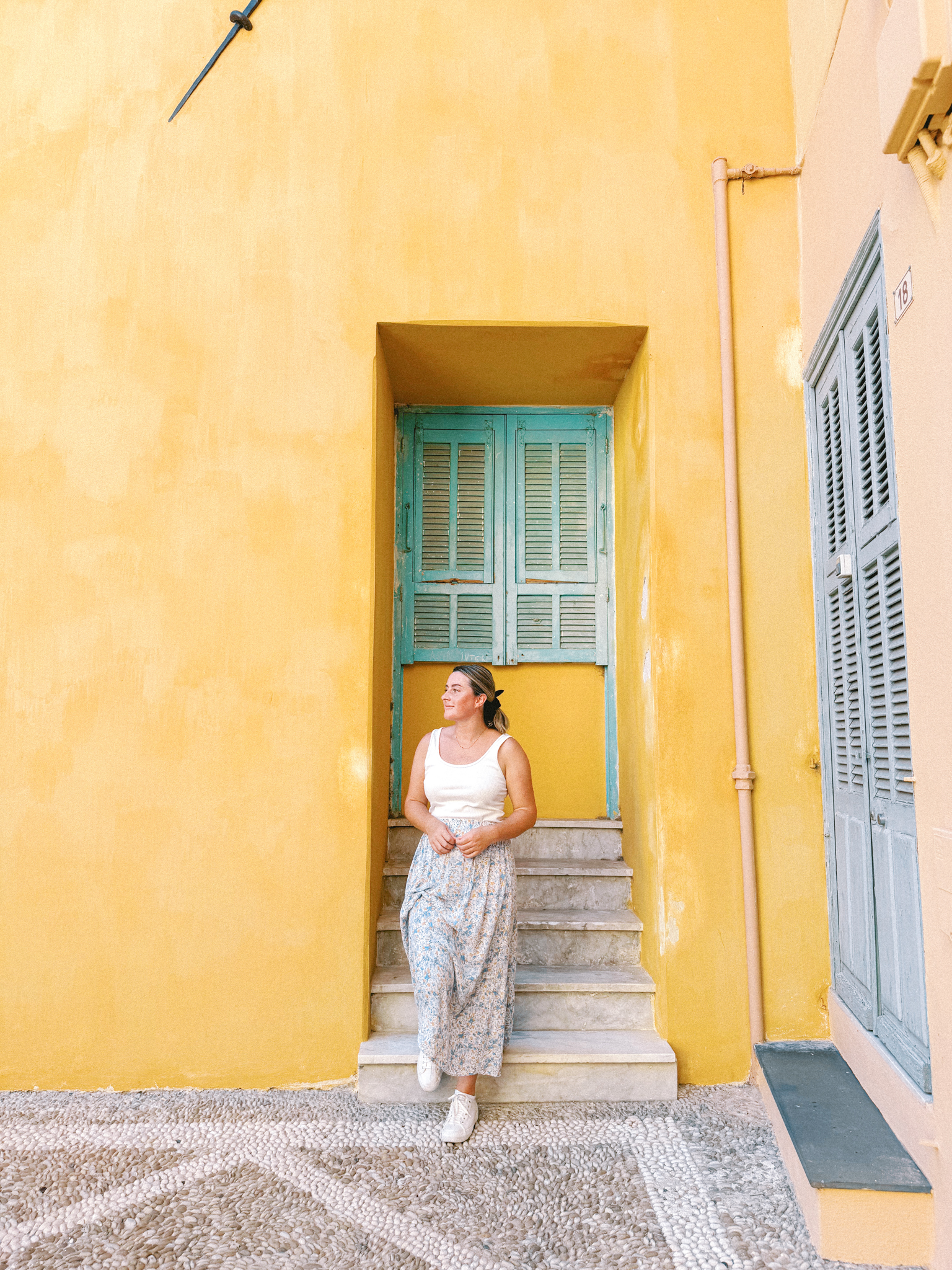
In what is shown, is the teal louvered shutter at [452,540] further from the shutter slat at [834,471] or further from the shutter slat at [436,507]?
the shutter slat at [834,471]

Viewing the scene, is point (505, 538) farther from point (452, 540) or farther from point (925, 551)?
point (925, 551)

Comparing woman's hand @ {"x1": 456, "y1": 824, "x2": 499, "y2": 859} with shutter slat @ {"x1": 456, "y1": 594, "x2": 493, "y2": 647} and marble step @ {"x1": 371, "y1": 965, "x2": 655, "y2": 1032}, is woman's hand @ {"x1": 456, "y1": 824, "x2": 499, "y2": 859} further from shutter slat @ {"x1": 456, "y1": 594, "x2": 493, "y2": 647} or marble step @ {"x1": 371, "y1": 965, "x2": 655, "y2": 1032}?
shutter slat @ {"x1": 456, "y1": 594, "x2": 493, "y2": 647}

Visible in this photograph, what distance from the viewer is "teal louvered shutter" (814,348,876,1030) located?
2.97 meters

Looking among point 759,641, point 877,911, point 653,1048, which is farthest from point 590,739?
point 877,911

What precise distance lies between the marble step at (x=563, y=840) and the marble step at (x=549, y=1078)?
1062mm

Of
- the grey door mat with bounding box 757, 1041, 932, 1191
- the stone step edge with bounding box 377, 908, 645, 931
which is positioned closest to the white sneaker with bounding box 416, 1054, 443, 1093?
A: the stone step edge with bounding box 377, 908, 645, 931

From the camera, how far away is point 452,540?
4.59 metres

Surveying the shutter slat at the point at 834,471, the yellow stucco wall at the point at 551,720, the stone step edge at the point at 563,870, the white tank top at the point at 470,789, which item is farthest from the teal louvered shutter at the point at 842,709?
the yellow stucco wall at the point at 551,720

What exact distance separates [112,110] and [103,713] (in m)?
2.61

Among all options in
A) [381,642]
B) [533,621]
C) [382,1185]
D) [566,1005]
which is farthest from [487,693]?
[382,1185]

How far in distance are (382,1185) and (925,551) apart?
2381 millimetres

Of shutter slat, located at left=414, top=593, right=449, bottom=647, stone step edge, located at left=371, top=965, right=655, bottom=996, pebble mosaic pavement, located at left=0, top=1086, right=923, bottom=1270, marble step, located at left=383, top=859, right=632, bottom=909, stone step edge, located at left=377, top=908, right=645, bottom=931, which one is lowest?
pebble mosaic pavement, located at left=0, top=1086, right=923, bottom=1270

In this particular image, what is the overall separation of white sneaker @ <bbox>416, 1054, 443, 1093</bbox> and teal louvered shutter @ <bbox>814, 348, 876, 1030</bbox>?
1.43 m

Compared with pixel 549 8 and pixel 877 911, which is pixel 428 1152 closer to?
pixel 877 911
